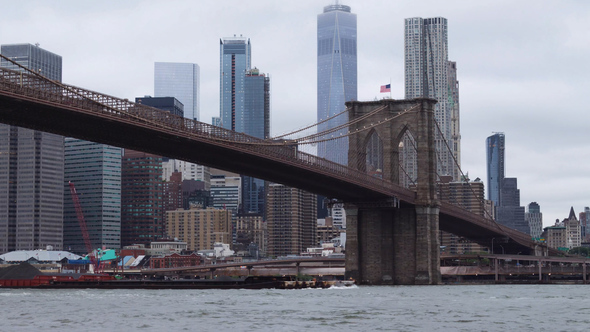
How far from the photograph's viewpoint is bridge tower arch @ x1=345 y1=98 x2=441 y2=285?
9706 centimetres

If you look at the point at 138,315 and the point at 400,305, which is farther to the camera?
the point at 400,305

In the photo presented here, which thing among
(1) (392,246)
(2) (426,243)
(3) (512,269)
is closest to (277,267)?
(3) (512,269)

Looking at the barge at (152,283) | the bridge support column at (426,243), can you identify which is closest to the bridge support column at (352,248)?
the barge at (152,283)

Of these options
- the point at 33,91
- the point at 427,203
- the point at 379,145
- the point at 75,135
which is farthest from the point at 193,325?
the point at 379,145

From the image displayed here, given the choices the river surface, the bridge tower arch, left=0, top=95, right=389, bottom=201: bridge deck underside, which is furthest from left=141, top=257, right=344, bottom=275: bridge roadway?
the river surface

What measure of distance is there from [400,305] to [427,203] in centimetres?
3704

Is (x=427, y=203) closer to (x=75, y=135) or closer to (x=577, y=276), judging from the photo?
(x=75, y=135)

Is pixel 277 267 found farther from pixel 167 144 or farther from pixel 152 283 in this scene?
pixel 167 144

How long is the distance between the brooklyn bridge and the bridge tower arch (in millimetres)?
97

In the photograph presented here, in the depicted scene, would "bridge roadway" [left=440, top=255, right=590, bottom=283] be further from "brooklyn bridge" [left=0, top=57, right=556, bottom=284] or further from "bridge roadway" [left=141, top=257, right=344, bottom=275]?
"brooklyn bridge" [left=0, top=57, right=556, bottom=284]

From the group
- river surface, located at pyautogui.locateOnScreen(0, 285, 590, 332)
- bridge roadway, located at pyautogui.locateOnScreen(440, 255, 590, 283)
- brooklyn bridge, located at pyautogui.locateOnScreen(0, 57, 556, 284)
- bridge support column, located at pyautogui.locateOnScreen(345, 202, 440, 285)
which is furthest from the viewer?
bridge roadway, located at pyautogui.locateOnScreen(440, 255, 590, 283)

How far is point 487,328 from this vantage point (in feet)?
148

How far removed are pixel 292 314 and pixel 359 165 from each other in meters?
49.6

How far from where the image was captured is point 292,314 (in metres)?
52.8
